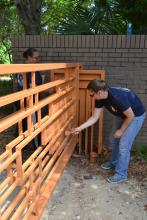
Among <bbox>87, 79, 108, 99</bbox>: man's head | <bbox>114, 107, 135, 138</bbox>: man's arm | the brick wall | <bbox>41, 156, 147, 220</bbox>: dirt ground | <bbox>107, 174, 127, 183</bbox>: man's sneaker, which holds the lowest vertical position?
<bbox>41, 156, 147, 220</bbox>: dirt ground

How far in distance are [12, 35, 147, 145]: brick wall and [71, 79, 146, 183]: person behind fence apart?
3.26 ft

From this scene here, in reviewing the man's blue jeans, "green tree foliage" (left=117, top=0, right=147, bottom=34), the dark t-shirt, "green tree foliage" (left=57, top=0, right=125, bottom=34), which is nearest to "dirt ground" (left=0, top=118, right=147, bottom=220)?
the man's blue jeans

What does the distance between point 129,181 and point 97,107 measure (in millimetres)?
1107

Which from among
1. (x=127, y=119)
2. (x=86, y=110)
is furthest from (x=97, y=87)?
(x=86, y=110)

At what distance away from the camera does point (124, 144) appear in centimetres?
412

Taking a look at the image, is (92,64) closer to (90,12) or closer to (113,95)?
(113,95)

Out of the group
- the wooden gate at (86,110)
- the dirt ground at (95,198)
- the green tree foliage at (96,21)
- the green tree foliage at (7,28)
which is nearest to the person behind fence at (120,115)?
the dirt ground at (95,198)

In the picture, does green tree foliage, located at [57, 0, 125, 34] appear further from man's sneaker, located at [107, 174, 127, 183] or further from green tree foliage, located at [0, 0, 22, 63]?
green tree foliage, located at [0, 0, 22, 63]

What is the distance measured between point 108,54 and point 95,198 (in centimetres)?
238

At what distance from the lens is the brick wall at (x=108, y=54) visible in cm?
498

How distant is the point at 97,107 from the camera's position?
13.3ft

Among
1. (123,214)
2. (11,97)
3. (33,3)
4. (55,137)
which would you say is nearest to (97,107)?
(55,137)

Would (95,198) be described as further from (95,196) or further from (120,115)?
(120,115)

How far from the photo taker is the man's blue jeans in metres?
4.04
